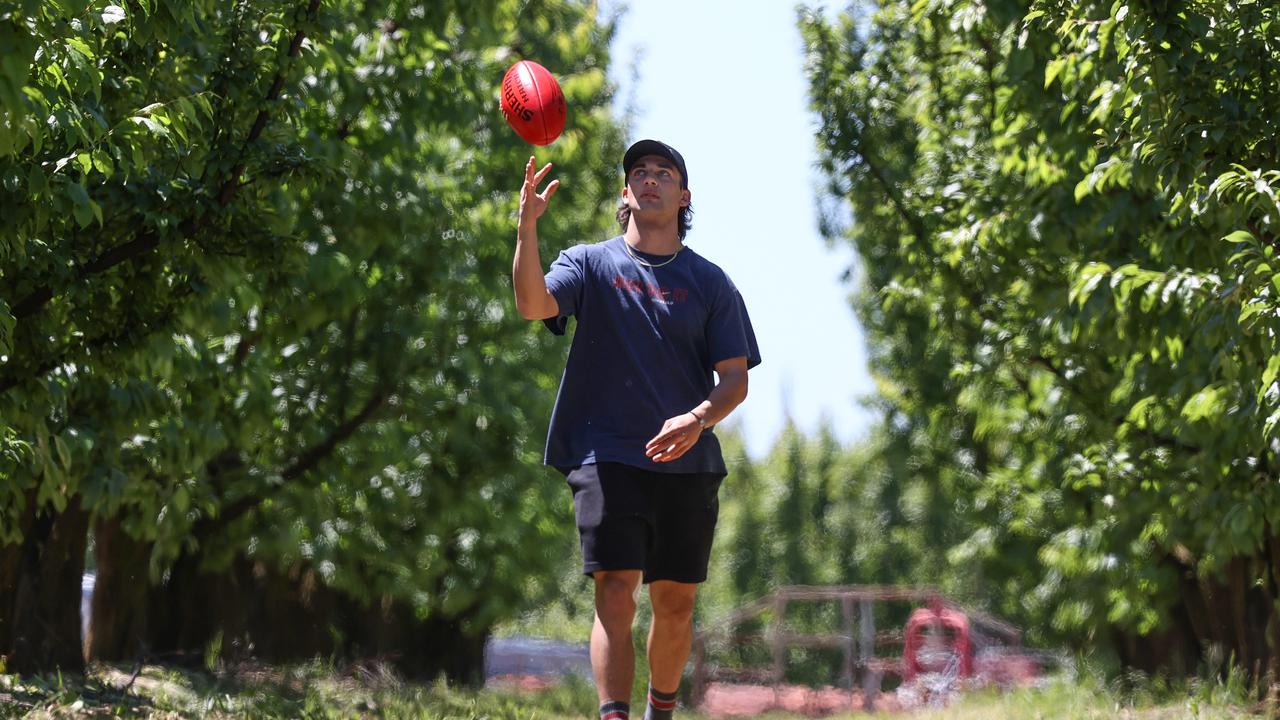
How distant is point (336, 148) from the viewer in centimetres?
892

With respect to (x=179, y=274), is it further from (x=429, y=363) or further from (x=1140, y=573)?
(x=1140, y=573)

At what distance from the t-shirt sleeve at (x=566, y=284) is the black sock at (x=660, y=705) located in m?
1.35

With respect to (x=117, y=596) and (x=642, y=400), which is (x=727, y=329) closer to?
(x=642, y=400)

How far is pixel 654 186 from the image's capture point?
204 inches

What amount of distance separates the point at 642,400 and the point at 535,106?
1376 mm

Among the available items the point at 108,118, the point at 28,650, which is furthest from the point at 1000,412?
the point at 108,118

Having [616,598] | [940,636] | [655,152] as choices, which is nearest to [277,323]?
[655,152]

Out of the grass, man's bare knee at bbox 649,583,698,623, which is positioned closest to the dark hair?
man's bare knee at bbox 649,583,698,623

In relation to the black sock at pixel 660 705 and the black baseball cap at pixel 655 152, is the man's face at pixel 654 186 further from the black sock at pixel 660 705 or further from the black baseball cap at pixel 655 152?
the black sock at pixel 660 705

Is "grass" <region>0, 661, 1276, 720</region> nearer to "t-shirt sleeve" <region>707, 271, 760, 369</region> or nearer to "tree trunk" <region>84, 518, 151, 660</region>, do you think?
"tree trunk" <region>84, 518, 151, 660</region>

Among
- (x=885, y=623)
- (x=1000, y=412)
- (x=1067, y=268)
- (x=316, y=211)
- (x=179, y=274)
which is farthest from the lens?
(x=885, y=623)

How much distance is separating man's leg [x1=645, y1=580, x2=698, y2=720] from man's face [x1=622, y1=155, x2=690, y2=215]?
135cm

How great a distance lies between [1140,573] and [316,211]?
317 inches

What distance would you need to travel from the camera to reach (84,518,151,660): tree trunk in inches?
450
